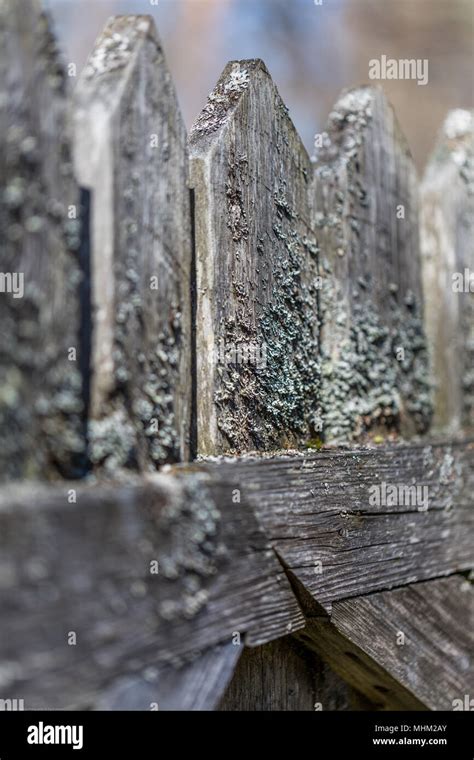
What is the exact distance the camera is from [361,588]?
162 cm

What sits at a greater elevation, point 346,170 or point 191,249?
point 346,170

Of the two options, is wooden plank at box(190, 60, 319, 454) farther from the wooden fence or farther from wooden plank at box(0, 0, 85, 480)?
wooden plank at box(0, 0, 85, 480)

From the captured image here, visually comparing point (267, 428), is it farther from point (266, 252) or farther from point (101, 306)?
point (101, 306)

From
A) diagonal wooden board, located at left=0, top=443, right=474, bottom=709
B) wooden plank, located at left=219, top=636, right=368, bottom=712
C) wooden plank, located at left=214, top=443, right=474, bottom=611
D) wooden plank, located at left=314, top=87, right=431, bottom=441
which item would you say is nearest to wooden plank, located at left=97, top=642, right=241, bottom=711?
diagonal wooden board, located at left=0, top=443, right=474, bottom=709

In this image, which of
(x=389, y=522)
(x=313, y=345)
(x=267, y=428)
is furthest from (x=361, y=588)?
(x=313, y=345)

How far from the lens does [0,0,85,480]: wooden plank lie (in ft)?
3.02

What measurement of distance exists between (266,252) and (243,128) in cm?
21

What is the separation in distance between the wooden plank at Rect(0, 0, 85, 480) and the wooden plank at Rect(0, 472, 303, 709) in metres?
0.07

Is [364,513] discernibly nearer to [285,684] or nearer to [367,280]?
[285,684]

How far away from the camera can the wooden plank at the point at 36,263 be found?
0.92 m

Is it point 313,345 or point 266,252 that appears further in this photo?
point 313,345

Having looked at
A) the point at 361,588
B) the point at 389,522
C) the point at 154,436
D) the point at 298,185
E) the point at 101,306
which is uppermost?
the point at 298,185

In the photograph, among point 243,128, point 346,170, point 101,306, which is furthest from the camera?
point 346,170

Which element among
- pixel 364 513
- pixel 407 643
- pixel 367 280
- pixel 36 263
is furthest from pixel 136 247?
pixel 407 643
